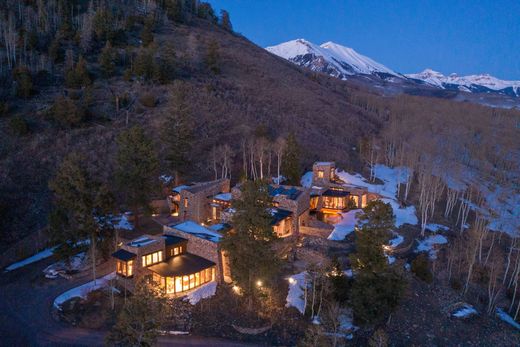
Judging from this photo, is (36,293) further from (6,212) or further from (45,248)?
(6,212)

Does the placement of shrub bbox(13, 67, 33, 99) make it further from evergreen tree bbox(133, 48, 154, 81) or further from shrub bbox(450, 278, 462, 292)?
shrub bbox(450, 278, 462, 292)

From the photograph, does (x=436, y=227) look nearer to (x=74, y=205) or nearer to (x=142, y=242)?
(x=142, y=242)

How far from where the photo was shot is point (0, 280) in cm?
2580

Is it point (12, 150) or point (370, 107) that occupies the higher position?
point (370, 107)

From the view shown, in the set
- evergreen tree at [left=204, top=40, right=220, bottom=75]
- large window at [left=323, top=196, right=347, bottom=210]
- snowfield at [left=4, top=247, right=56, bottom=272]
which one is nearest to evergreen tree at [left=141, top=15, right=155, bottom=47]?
evergreen tree at [left=204, top=40, right=220, bottom=75]

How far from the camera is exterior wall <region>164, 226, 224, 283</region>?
25.3 metres

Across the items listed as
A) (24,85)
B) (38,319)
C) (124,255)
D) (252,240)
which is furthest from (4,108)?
(252,240)

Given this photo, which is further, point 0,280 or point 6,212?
point 6,212

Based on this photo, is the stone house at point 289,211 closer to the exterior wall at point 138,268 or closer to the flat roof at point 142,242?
the flat roof at point 142,242

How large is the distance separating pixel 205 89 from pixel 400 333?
48293 millimetres

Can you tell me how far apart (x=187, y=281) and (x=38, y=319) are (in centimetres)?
845

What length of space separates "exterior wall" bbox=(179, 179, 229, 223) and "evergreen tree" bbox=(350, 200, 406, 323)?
16.0 metres

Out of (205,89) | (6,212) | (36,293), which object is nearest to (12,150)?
(6,212)

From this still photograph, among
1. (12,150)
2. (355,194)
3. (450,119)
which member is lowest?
(355,194)
